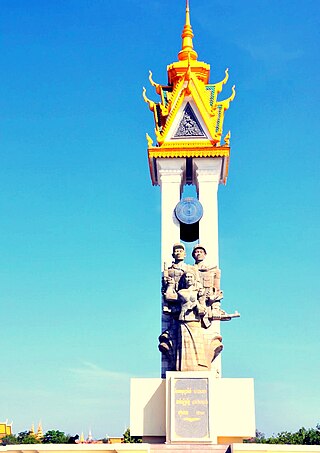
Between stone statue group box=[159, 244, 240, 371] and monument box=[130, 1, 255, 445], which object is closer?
monument box=[130, 1, 255, 445]

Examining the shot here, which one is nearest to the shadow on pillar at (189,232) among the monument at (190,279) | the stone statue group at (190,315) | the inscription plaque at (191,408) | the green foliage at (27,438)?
the monument at (190,279)

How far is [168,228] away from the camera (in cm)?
1778

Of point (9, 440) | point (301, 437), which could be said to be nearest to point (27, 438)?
point (9, 440)

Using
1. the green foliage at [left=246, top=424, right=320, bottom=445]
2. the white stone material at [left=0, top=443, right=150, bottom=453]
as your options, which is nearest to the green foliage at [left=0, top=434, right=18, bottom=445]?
the green foliage at [left=246, top=424, right=320, bottom=445]

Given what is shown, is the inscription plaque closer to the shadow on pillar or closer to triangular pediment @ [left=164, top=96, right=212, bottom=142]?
the shadow on pillar

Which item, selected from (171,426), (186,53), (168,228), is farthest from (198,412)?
(186,53)

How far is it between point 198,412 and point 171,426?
61 centimetres

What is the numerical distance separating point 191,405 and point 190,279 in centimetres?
279

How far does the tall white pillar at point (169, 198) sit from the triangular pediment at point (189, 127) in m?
0.84

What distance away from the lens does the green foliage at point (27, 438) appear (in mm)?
26906

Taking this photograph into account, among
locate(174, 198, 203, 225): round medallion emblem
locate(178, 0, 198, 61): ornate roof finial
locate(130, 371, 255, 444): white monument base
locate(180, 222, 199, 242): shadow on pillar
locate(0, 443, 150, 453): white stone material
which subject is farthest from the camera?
locate(178, 0, 198, 61): ornate roof finial

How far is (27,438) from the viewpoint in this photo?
1094 inches

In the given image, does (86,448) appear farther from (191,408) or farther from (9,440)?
(9,440)

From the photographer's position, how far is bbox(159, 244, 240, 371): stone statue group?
13.4 m
